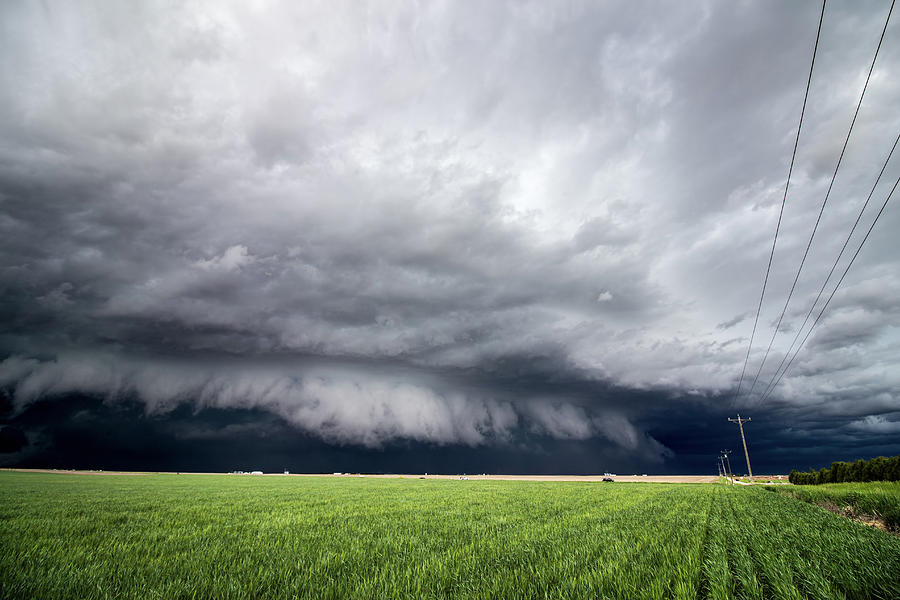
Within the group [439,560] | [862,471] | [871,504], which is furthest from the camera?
[862,471]

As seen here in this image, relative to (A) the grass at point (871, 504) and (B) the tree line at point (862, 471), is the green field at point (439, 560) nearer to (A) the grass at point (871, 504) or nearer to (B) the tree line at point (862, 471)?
(A) the grass at point (871, 504)

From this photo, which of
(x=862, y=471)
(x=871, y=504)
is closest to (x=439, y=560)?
(x=871, y=504)

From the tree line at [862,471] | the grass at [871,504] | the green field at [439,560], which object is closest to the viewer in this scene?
the green field at [439,560]

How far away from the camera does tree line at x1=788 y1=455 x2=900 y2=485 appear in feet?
119

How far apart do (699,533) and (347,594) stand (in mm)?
12691

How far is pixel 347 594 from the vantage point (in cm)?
643

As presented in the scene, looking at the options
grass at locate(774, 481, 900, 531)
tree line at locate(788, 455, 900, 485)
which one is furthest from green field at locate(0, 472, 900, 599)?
tree line at locate(788, 455, 900, 485)

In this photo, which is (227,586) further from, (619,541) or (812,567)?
(812,567)

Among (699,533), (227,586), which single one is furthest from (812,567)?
(227,586)

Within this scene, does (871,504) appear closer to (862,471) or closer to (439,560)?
(439,560)

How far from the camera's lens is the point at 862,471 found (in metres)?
41.8

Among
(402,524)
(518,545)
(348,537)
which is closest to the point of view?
(518,545)

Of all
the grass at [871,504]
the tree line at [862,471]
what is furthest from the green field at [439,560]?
the tree line at [862,471]

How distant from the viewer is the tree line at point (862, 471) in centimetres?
3622
